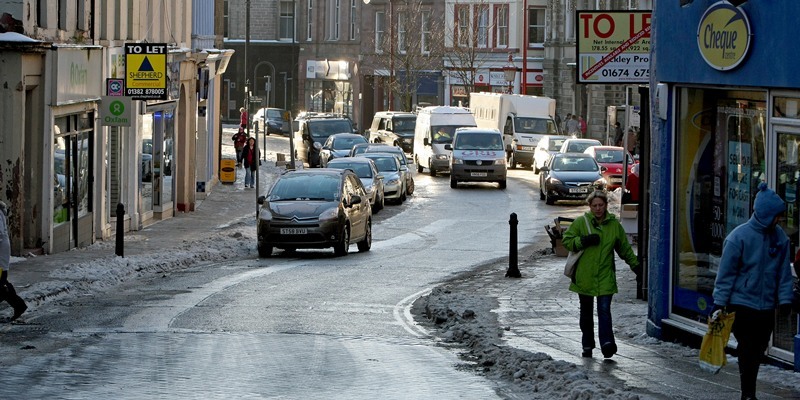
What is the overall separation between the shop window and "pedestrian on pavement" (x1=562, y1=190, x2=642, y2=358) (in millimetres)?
1192

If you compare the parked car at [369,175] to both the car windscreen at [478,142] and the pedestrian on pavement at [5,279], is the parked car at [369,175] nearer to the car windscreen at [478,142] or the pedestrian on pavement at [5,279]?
the car windscreen at [478,142]

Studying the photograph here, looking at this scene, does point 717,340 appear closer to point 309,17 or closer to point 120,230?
point 120,230

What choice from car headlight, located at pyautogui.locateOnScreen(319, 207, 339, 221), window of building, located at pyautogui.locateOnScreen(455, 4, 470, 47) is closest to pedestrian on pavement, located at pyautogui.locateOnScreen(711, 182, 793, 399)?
car headlight, located at pyautogui.locateOnScreen(319, 207, 339, 221)

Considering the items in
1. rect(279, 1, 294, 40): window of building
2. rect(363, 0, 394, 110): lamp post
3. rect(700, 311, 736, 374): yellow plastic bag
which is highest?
rect(279, 1, 294, 40): window of building

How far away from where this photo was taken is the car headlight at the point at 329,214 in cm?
2662

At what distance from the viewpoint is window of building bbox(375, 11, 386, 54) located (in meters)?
95.6

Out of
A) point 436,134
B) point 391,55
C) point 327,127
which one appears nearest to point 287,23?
point 391,55

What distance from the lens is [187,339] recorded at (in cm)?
1537

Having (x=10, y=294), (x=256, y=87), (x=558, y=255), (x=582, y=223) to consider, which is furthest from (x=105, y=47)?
(x=256, y=87)

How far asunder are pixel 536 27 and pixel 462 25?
5.05 metres

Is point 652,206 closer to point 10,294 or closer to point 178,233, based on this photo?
point 10,294

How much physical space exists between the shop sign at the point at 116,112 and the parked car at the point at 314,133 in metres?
29.7

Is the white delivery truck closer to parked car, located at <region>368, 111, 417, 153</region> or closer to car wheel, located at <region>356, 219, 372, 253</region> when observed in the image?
parked car, located at <region>368, 111, 417, 153</region>

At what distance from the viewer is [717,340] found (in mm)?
11203
